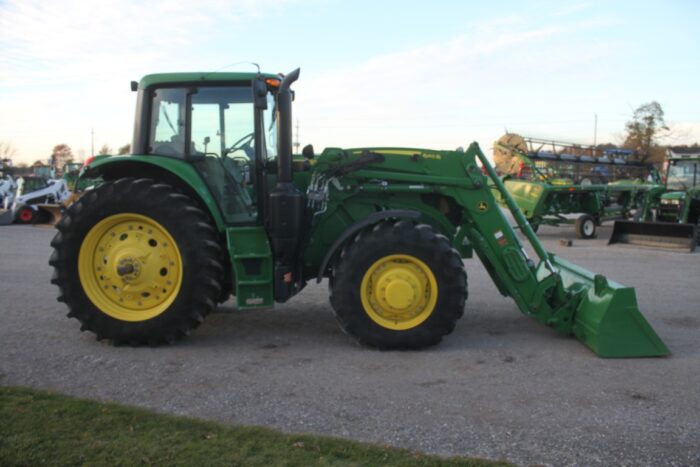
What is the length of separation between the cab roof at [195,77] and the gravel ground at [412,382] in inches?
98.3

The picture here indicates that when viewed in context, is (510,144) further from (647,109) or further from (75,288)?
(647,109)

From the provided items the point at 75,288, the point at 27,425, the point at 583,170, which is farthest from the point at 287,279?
the point at 583,170

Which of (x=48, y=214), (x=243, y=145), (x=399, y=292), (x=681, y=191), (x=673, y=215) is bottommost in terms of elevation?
(x=48, y=214)

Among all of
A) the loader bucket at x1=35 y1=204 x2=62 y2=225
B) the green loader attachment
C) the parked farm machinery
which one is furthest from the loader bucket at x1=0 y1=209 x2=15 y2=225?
the green loader attachment

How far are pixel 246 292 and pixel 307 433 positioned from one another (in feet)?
6.66

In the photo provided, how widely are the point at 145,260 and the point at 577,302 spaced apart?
13.5ft

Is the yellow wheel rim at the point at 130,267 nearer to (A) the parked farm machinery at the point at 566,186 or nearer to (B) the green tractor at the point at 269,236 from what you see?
(B) the green tractor at the point at 269,236

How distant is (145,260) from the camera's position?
221 inches

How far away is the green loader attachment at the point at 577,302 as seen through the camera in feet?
17.6

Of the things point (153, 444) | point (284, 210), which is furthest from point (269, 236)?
point (153, 444)

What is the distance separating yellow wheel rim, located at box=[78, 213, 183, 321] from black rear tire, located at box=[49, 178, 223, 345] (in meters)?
0.01

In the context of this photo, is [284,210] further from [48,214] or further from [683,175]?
[48,214]

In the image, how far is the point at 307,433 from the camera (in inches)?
152

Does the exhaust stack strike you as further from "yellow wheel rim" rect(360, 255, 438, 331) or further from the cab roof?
"yellow wheel rim" rect(360, 255, 438, 331)
